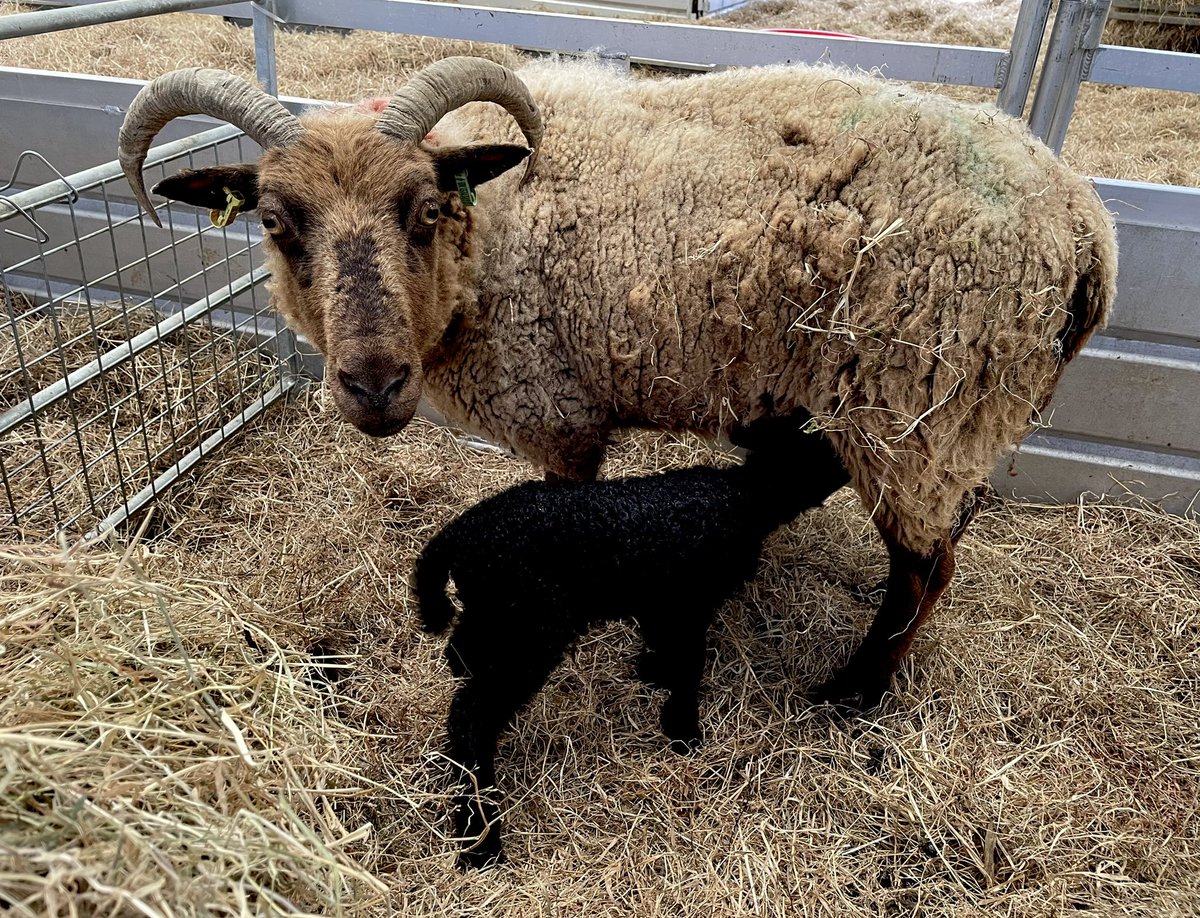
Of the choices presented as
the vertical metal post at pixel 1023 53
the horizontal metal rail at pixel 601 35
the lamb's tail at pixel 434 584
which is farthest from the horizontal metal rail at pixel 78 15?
the vertical metal post at pixel 1023 53

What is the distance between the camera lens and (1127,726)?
353 centimetres

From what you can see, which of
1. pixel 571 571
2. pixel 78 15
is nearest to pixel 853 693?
pixel 571 571

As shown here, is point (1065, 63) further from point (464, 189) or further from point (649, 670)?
point (649, 670)

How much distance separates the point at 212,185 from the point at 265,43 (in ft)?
5.31

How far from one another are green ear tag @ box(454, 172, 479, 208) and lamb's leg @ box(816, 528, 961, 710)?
6.61 feet

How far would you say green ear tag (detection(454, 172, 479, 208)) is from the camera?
126 inches

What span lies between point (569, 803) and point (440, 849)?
1.58 feet

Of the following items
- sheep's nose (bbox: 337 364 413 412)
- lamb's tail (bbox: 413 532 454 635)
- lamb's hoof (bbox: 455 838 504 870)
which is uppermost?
sheep's nose (bbox: 337 364 413 412)

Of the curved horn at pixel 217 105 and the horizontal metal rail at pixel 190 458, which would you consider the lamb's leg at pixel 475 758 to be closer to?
the horizontal metal rail at pixel 190 458

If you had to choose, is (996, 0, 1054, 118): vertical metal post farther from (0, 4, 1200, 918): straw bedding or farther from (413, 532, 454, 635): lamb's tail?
(413, 532, 454, 635): lamb's tail

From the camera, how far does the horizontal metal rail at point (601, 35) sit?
14.6 feet

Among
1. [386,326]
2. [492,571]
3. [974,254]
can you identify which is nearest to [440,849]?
[492,571]

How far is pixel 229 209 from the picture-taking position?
327 centimetres

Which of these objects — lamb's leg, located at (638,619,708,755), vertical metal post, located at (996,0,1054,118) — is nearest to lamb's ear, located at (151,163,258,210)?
lamb's leg, located at (638,619,708,755)
